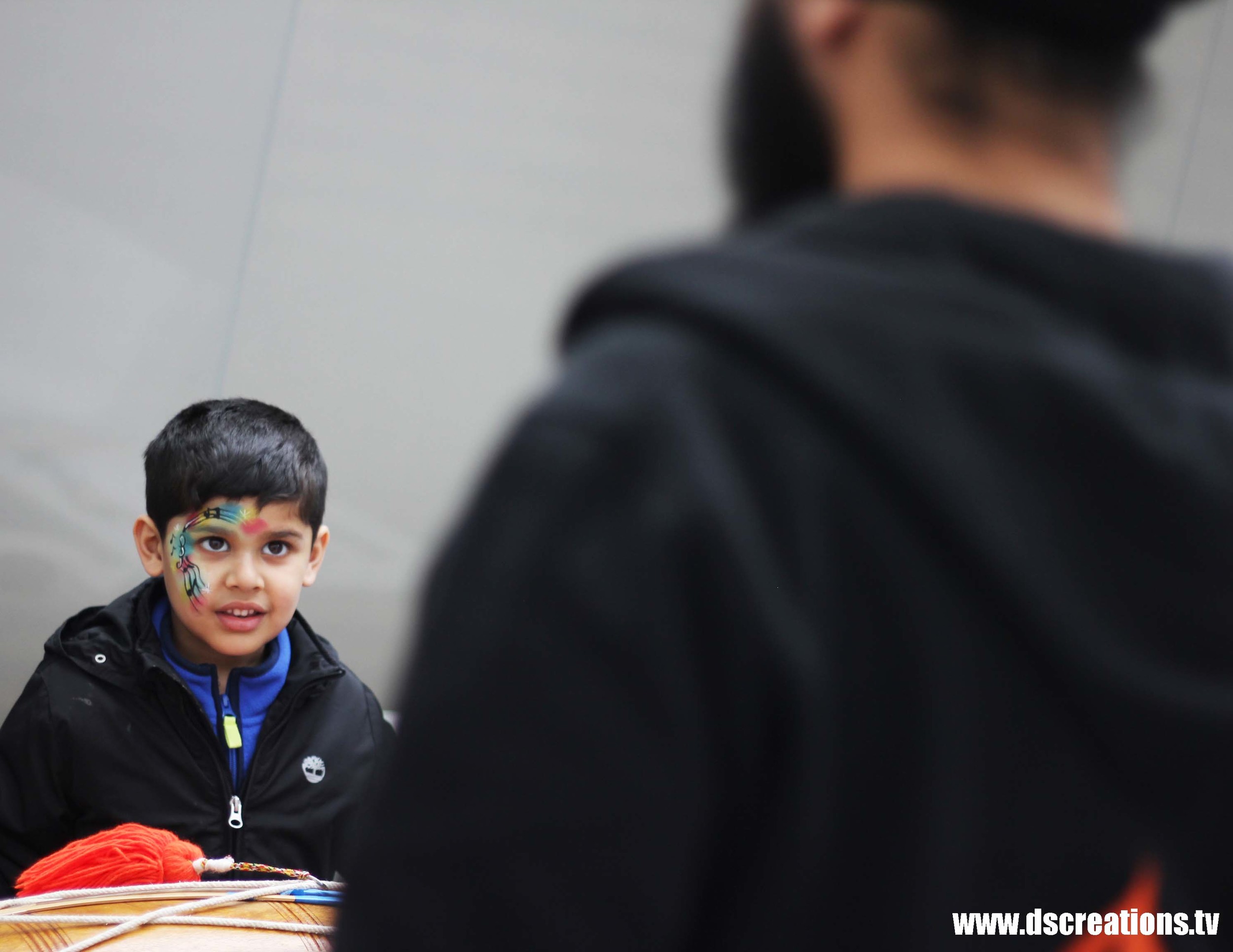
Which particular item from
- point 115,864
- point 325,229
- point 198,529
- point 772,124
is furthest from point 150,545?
point 772,124

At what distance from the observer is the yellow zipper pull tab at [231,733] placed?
158 cm

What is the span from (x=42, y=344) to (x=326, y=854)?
1.02 meters

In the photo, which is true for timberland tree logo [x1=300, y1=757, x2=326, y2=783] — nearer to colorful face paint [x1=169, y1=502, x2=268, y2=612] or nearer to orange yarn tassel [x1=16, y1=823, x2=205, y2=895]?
colorful face paint [x1=169, y1=502, x2=268, y2=612]

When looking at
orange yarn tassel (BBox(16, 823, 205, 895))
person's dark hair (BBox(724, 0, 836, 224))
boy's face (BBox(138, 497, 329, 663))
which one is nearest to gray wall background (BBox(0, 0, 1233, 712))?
boy's face (BBox(138, 497, 329, 663))

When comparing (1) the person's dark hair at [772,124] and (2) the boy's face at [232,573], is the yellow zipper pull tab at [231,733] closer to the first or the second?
(2) the boy's face at [232,573]

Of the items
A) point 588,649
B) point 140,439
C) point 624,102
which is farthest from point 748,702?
point 624,102

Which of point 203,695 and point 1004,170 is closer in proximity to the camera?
point 1004,170

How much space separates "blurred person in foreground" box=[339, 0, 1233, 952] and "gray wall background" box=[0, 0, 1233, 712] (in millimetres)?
1725

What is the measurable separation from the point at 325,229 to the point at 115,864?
51.2 inches

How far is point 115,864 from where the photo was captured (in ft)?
4.02

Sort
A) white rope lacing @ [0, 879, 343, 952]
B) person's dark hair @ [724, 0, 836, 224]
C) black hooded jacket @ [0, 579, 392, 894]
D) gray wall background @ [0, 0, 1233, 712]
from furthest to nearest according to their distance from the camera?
1. gray wall background @ [0, 0, 1233, 712]
2. black hooded jacket @ [0, 579, 392, 894]
3. white rope lacing @ [0, 879, 343, 952]
4. person's dark hair @ [724, 0, 836, 224]

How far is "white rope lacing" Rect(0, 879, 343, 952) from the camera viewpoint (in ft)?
3.53

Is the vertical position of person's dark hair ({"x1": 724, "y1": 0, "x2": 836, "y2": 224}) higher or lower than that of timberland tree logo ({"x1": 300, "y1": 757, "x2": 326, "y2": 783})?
higher

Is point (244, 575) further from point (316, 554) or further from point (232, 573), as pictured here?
point (316, 554)
